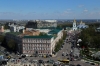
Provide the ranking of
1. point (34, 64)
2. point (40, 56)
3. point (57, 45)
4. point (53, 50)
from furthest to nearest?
point (57, 45) → point (53, 50) → point (40, 56) → point (34, 64)

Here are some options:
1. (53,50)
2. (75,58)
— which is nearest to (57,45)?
(53,50)

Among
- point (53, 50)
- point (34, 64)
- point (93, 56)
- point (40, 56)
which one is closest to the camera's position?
point (34, 64)

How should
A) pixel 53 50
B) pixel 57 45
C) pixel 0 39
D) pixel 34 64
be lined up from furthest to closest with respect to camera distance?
1. pixel 0 39
2. pixel 57 45
3. pixel 53 50
4. pixel 34 64

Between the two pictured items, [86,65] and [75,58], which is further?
[75,58]

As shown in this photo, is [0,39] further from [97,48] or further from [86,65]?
[86,65]

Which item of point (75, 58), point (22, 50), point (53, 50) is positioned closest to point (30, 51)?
point (22, 50)

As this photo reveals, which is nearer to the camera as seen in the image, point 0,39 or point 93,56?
point 93,56

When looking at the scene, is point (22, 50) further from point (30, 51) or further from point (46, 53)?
point (46, 53)

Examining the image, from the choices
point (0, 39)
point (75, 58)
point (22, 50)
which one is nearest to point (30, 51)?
point (22, 50)

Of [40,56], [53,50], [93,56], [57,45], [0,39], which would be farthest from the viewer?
[0,39]
